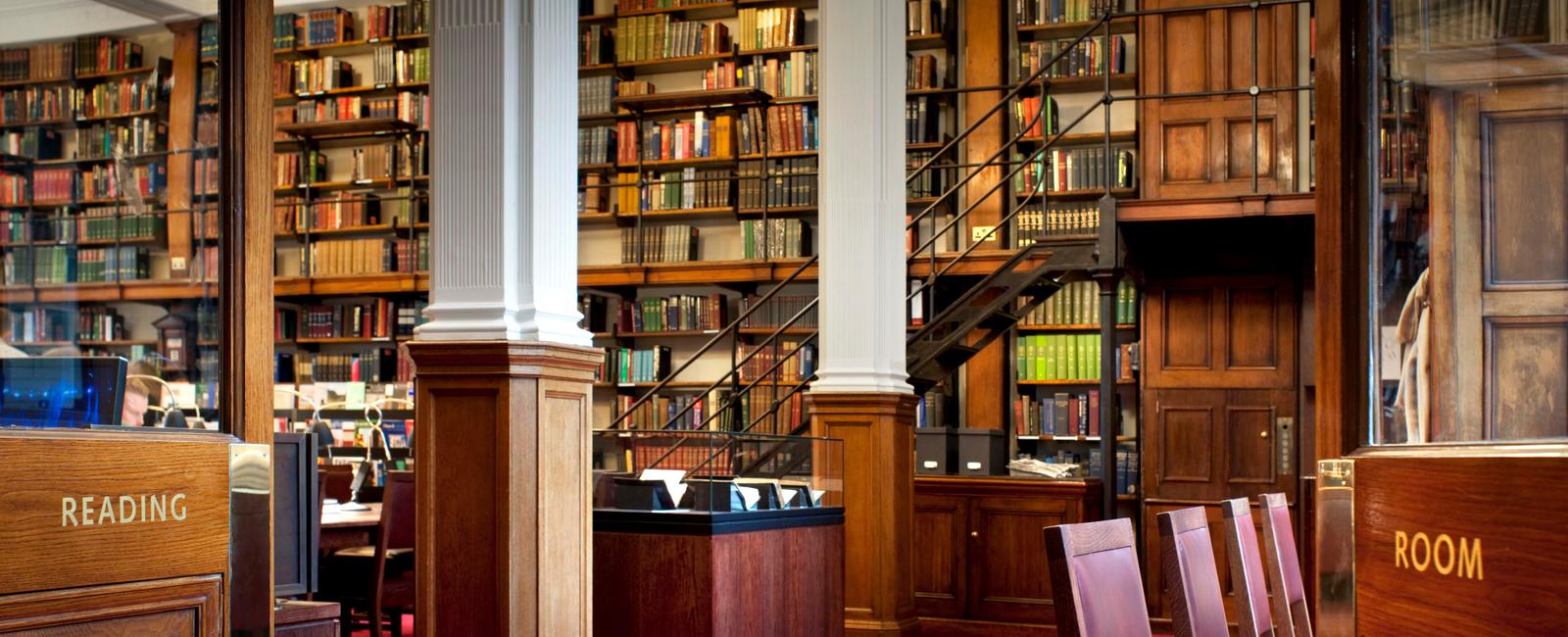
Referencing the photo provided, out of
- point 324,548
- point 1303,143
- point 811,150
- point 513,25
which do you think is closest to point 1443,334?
point 513,25

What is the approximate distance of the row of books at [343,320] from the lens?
10.7 meters

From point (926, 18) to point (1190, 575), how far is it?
293 inches

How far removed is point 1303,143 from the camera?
8.44 metres

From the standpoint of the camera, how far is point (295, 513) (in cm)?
353

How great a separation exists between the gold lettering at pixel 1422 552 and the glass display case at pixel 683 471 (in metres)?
3.32

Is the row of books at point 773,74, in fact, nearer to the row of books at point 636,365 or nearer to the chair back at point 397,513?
the row of books at point 636,365

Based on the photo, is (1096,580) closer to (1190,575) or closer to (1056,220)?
(1190,575)

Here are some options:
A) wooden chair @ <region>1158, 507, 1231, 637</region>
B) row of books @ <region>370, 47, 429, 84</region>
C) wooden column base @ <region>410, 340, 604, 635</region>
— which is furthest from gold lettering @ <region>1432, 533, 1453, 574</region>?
row of books @ <region>370, 47, 429, 84</region>

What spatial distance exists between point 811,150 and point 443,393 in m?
5.91

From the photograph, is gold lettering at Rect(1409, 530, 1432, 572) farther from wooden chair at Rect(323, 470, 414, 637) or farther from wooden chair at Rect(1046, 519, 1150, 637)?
wooden chair at Rect(323, 470, 414, 637)

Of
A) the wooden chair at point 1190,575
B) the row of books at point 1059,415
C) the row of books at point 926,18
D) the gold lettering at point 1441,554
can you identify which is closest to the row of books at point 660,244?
the row of books at point 926,18

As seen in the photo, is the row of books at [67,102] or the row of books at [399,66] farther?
the row of books at [399,66]

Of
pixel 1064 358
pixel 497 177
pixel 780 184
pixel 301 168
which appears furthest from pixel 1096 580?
pixel 301 168

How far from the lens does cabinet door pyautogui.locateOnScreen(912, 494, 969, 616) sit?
Answer: 7.96 m
